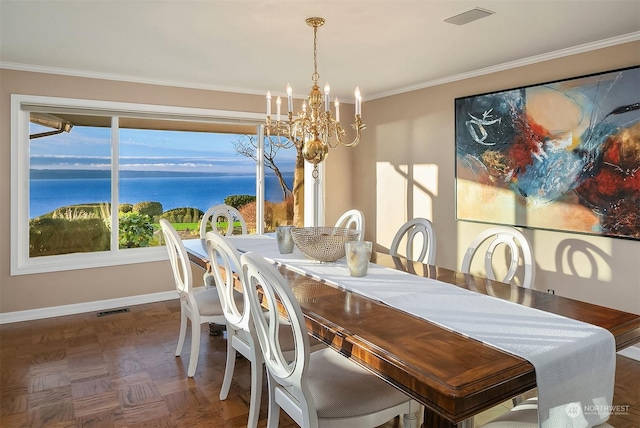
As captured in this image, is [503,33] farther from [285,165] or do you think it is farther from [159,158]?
[159,158]

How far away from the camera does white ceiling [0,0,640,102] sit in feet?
8.29

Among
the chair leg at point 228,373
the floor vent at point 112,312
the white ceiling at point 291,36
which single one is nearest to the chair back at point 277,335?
the chair leg at point 228,373

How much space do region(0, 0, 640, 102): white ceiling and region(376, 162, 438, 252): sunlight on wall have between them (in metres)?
1.06

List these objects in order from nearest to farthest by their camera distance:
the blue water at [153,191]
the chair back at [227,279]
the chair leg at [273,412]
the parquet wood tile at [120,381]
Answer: the chair leg at [273,412], the chair back at [227,279], the parquet wood tile at [120,381], the blue water at [153,191]

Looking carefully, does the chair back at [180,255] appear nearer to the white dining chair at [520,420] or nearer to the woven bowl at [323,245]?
the woven bowl at [323,245]

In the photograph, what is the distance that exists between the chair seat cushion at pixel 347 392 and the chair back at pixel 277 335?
72mm

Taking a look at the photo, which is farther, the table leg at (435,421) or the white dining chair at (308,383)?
the white dining chair at (308,383)

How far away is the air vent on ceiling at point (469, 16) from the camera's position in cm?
256

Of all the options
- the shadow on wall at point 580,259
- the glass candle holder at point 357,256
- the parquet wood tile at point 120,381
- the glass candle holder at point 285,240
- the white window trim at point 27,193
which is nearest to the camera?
the glass candle holder at point 357,256

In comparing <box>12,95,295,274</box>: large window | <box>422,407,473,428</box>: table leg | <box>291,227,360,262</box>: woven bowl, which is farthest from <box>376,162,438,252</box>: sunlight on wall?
<box>422,407,473,428</box>: table leg

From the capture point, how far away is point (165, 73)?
413 centimetres

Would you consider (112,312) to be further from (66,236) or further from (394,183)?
(394,183)

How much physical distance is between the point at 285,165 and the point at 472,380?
453 cm

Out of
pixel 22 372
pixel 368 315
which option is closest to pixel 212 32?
pixel 368 315
